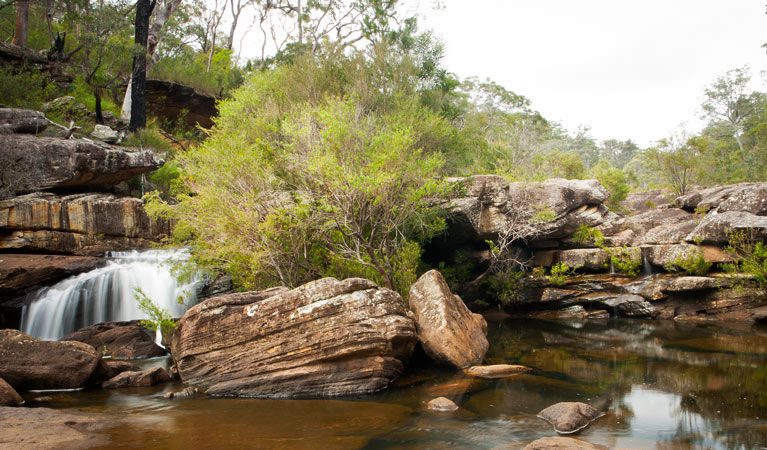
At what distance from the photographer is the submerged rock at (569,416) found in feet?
24.4

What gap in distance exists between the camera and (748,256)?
1702 cm

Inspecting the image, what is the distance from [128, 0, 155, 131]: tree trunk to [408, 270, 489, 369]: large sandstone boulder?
21.4 meters

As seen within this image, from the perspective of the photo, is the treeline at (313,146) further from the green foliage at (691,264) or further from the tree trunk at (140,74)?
the green foliage at (691,264)

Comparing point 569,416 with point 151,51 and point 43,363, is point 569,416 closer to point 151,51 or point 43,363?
point 43,363

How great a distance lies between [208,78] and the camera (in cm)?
3428

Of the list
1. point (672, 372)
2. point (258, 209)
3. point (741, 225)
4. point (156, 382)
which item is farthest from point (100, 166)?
point (741, 225)

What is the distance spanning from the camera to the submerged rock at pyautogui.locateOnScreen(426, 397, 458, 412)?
28.7 ft

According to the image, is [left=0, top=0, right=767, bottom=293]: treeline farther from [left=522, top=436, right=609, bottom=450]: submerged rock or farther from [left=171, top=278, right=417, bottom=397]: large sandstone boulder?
[left=522, top=436, right=609, bottom=450]: submerged rock

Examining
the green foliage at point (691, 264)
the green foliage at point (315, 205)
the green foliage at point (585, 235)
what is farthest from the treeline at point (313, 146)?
the green foliage at point (691, 264)

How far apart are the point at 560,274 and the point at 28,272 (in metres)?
20.1

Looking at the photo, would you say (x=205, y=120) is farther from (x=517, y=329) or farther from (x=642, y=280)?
(x=642, y=280)

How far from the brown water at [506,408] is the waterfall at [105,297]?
20.8 ft

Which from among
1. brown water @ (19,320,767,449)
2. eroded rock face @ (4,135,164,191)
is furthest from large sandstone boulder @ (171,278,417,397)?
eroded rock face @ (4,135,164,191)

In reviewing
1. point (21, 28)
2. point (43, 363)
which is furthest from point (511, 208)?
point (21, 28)
